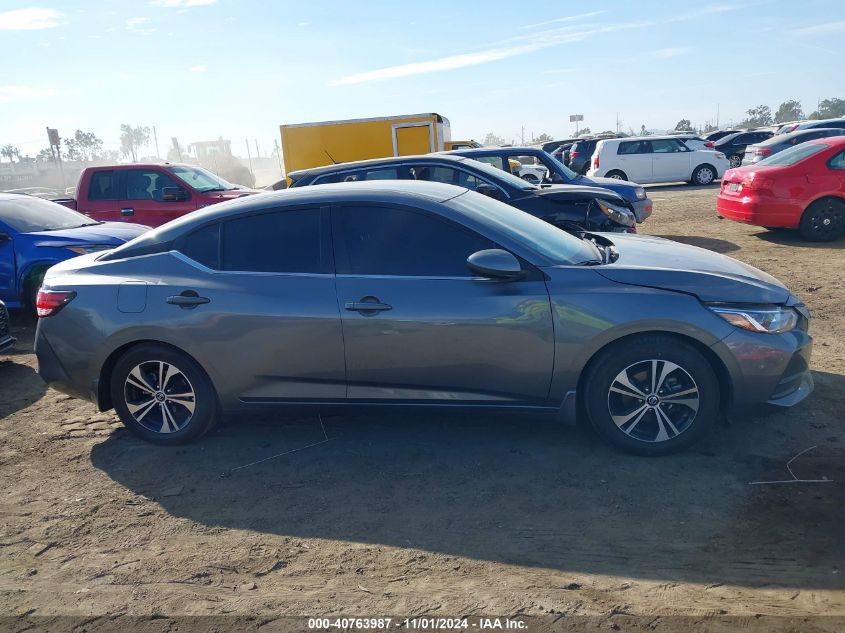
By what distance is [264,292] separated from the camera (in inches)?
166

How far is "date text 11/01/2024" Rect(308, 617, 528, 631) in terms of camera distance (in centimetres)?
274

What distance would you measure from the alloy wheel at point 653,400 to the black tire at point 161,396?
250 centimetres

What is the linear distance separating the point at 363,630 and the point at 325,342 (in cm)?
178

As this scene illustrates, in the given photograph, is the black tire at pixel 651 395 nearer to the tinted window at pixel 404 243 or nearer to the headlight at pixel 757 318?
the headlight at pixel 757 318

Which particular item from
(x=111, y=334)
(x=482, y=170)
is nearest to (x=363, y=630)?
(x=111, y=334)

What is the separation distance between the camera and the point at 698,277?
399cm

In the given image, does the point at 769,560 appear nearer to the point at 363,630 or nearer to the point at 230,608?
the point at 363,630

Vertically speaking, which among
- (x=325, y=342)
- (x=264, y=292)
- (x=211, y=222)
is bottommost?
(x=325, y=342)

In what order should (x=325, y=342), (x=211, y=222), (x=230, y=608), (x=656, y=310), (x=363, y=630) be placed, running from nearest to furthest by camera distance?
(x=363, y=630) → (x=230, y=608) → (x=656, y=310) → (x=325, y=342) → (x=211, y=222)

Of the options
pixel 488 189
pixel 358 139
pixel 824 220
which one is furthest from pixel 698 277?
pixel 358 139

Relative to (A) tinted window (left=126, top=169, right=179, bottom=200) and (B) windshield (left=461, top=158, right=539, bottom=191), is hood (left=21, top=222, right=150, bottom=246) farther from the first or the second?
(B) windshield (left=461, top=158, right=539, bottom=191)

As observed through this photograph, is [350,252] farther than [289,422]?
No

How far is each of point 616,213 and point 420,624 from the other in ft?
22.8

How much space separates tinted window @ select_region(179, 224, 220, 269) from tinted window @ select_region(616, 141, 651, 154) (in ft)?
62.4
